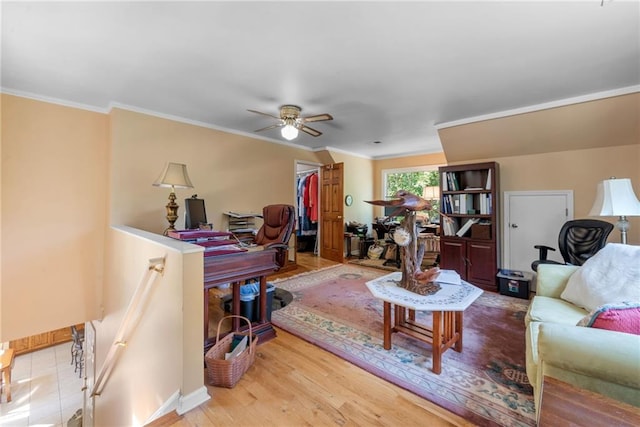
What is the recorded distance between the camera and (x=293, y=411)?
4.68ft

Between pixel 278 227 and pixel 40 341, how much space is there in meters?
3.31

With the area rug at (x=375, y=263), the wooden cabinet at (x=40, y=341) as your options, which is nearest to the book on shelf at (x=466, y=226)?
the area rug at (x=375, y=263)

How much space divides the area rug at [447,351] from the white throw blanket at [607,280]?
60 cm

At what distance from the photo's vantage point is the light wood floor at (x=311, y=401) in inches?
53.7

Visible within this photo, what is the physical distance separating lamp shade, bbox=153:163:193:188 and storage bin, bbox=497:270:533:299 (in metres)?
4.05

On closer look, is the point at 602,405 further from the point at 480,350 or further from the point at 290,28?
the point at 290,28

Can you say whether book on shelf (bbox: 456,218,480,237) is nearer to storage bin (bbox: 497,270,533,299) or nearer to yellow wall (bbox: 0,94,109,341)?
storage bin (bbox: 497,270,533,299)

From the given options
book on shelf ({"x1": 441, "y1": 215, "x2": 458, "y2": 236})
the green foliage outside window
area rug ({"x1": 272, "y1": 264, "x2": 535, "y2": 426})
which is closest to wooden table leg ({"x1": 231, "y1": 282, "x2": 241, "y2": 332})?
area rug ({"x1": 272, "y1": 264, "x2": 535, "y2": 426})

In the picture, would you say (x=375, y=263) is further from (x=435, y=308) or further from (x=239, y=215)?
(x=435, y=308)

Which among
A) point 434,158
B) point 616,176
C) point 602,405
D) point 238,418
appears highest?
point 434,158

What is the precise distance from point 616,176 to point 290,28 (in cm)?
407

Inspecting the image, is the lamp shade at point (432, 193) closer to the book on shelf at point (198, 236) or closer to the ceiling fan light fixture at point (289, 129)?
the ceiling fan light fixture at point (289, 129)

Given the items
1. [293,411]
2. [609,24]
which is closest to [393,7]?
[609,24]

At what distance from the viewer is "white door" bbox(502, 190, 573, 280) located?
347 centimetres
